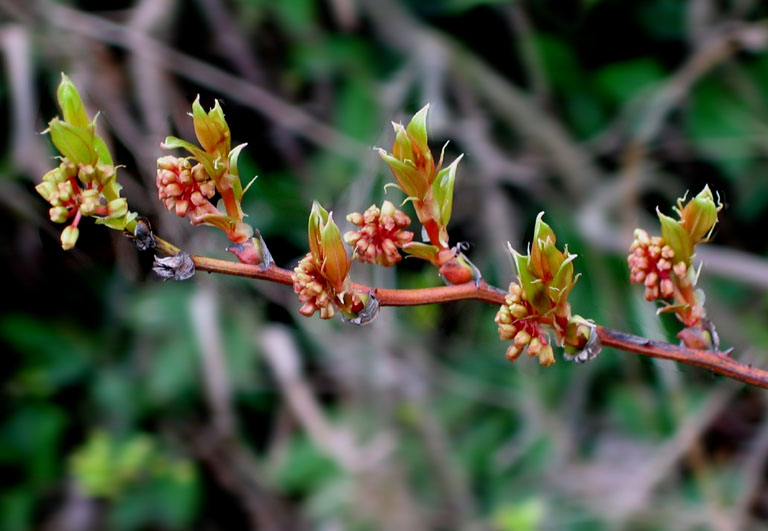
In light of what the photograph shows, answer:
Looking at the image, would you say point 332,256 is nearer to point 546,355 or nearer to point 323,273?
point 323,273

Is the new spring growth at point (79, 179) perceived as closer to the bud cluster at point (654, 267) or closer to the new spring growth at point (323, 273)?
the new spring growth at point (323, 273)

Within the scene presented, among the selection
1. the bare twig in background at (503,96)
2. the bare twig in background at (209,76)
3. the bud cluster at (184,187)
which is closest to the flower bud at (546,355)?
the bud cluster at (184,187)

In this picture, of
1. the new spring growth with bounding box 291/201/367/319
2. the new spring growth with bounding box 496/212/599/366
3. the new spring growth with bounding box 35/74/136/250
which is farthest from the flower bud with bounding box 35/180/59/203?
the new spring growth with bounding box 496/212/599/366

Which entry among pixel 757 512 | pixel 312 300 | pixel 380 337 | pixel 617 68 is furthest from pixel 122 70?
pixel 757 512

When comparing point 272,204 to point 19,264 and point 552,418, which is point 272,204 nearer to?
point 552,418

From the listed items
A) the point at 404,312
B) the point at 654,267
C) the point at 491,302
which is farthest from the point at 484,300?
the point at 404,312
